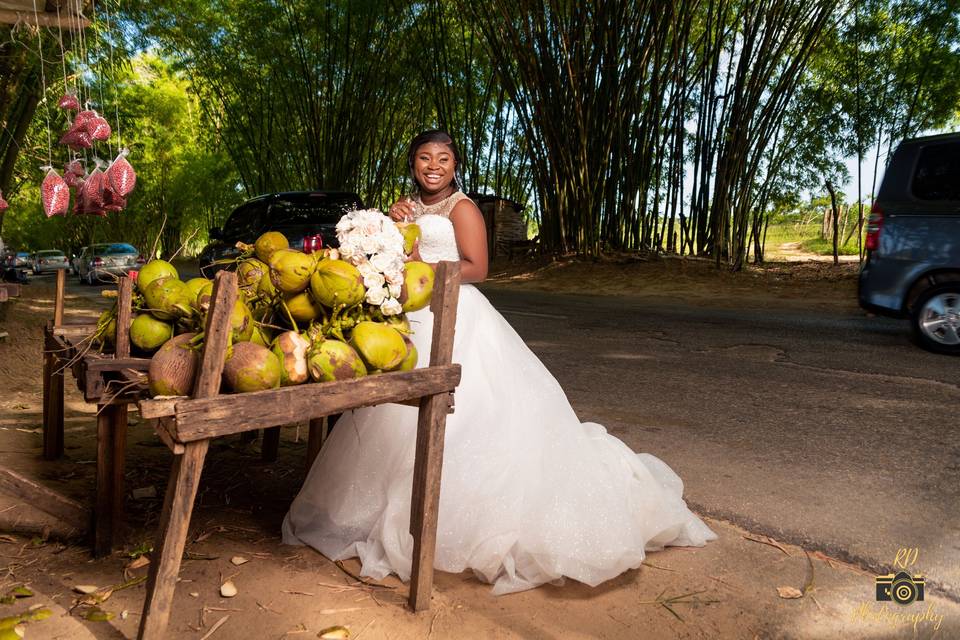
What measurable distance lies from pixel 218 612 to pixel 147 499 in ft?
3.22

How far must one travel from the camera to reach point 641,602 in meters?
1.93

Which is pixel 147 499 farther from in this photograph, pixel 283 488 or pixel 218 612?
pixel 218 612

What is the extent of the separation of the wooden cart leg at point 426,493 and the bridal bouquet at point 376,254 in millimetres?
273

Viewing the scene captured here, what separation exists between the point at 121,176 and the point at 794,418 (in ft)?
10.8

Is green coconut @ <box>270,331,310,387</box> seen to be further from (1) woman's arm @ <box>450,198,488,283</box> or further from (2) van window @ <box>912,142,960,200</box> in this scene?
(2) van window @ <box>912,142,960,200</box>

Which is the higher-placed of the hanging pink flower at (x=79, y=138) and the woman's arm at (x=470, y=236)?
the hanging pink flower at (x=79, y=138)

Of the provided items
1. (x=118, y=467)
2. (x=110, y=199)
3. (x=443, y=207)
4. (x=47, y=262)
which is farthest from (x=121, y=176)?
(x=47, y=262)

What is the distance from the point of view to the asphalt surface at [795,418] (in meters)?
2.42

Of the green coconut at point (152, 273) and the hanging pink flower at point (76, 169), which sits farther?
the hanging pink flower at point (76, 169)

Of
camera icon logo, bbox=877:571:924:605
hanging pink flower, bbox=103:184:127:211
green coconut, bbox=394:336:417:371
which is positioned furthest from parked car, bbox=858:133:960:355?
hanging pink flower, bbox=103:184:127:211

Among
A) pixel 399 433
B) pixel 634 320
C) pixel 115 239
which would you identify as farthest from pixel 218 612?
pixel 115 239

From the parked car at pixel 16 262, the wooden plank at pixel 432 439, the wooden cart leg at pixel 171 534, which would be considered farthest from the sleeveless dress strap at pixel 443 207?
the parked car at pixel 16 262

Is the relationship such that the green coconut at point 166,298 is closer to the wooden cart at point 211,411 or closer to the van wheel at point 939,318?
the wooden cart at point 211,411

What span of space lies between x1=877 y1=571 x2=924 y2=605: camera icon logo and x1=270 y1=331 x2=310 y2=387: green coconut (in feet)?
5.41
